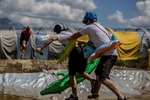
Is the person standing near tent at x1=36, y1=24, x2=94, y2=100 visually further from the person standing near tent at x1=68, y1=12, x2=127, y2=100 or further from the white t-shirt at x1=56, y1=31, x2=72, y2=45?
the person standing near tent at x1=68, y1=12, x2=127, y2=100

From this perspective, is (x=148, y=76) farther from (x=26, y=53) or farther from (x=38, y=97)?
(x=26, y=53)

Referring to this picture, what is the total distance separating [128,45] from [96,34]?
12325 millimetres

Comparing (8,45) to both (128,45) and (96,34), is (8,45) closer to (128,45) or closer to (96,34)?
(128,45)

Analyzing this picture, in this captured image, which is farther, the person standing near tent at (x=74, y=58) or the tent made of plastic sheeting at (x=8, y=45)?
the tent made of plastic sheeting at (x=8, y=45)

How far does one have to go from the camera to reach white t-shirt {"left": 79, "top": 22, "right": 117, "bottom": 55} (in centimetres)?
711

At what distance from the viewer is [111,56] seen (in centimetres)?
716

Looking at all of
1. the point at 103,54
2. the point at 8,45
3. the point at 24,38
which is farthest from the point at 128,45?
the point at 103,54

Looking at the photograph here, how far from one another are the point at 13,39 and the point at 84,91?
9565 mm

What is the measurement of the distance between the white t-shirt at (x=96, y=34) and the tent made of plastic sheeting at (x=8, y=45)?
12.5m

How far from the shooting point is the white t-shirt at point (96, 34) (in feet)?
23.3

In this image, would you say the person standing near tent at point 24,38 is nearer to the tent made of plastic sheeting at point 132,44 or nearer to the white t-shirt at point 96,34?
the tent made of plastic sheeting at point 132,44

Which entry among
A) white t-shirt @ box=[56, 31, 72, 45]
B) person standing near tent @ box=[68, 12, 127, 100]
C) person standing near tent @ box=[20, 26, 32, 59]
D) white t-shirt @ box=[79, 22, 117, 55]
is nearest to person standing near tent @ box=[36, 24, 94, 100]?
white t-shirt @ box=[56, 31, 72, 45]

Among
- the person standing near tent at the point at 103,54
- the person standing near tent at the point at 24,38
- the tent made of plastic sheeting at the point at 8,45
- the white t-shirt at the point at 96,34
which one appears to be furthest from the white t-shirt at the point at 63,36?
the tent made of plastic sheeting at the point at 8,45

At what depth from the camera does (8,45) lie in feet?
63.2
